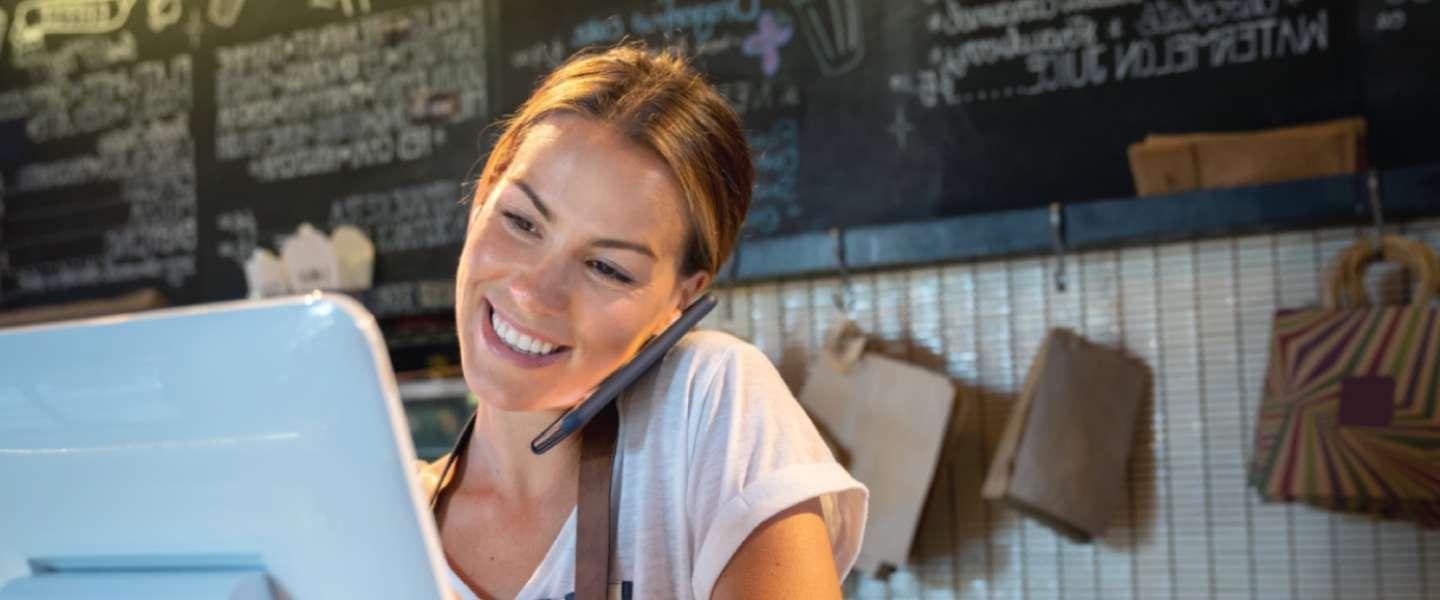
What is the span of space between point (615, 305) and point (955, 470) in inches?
62.8

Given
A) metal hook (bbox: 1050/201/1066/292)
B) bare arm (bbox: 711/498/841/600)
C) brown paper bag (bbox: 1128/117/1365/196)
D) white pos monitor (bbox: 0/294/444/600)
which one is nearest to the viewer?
white pos monitor (bbox: 0/294/444/600)

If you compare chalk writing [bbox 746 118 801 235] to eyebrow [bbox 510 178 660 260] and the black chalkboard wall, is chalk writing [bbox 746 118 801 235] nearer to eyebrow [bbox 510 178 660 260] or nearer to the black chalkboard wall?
the black chalkboard wall

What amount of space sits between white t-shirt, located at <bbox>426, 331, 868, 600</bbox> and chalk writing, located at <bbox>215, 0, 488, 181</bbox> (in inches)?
94.0

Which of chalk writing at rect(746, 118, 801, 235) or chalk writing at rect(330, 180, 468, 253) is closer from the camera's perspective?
chalk writing at rect(746, 118, 801, 235)

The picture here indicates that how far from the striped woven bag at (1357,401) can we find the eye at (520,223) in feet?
4.71

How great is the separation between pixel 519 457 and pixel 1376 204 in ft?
4.99

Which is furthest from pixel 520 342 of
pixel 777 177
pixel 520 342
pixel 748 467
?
pixel 777 177

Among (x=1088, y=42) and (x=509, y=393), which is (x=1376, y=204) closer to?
(x=1088, y=42)

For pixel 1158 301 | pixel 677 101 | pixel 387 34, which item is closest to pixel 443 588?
pixel 677 101

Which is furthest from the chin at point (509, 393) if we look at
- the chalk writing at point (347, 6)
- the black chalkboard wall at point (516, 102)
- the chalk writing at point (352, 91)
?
the chalk writing at point (347, 6)

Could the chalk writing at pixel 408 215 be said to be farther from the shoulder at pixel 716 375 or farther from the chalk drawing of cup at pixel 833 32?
the shoulder at pixel 716 375

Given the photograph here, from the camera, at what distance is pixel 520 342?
4.18ft

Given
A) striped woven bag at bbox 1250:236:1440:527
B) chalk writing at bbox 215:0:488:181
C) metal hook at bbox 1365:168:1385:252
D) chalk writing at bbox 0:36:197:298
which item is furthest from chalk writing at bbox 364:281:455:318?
metal hook at bbox 1365:168:1385:252

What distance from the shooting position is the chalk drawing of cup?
3.02 metres
